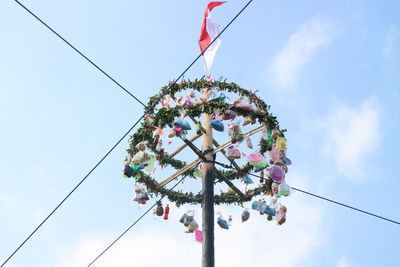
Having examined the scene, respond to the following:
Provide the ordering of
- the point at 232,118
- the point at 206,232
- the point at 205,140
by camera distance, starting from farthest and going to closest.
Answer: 1. the point at 205,140
2. the point at 232,118
3. the point at 206,232

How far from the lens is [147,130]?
31.9 ft

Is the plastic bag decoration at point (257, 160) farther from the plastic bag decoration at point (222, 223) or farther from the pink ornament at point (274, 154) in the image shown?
the plastic bag decoration at point (222, 223)

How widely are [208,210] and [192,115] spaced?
5.52 ft

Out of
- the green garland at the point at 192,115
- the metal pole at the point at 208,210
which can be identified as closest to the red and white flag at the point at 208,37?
the green garland at the point at 192,115

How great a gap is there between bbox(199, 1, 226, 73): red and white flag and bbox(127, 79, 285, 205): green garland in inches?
18.9

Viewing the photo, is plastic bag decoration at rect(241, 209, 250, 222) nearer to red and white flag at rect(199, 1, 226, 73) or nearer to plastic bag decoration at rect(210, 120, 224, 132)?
plastic bag decoration at rect(210, 120, 224, 132)

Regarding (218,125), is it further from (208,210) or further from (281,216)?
(281,216)

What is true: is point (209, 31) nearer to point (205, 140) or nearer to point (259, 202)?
point (205, 140)

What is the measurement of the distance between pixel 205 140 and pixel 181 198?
1371mm

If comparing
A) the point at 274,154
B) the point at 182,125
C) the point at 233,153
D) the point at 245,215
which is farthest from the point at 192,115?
the point at 245,215

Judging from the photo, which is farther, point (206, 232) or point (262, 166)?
point (262, 166)

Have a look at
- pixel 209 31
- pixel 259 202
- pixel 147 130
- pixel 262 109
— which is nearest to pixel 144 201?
pixel 147 130

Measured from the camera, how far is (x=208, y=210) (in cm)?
895

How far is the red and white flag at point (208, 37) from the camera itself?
33.6 feet
